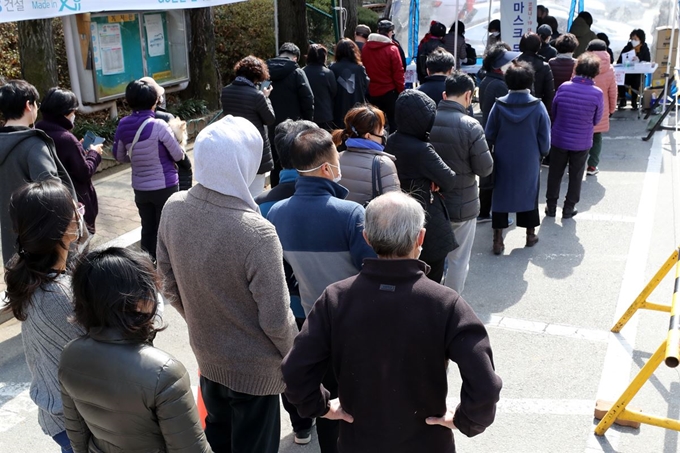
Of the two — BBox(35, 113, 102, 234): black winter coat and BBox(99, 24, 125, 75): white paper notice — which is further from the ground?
BBox(99, 24, 125, 75): white paper notice

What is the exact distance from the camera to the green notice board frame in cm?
927

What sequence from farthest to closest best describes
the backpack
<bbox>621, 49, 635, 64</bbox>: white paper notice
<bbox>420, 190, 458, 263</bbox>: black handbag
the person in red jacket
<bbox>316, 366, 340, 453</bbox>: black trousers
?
the backpack
<bbox>621, 49, 635, 64</bbox>: white paper notice
the person in red jacket
<bbox>420, 190, 458, 263</bbox>: black handbag
<bbox>316, 366, 340, 453</bbox>: black trousers

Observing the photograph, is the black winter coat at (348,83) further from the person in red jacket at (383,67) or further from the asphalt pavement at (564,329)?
the asphalt pavement at (564,329)

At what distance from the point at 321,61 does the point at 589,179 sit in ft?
12.4

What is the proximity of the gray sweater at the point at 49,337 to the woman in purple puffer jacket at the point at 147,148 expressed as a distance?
3.02 m

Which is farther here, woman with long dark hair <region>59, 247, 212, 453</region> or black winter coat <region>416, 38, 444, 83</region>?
black winter coat <region>416, 38, 444, 83</region>

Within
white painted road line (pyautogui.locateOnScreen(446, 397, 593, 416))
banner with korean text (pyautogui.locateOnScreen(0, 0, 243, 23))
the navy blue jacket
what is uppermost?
banner with korean text (pyautogui.locateOnScreen(0, 0, 243, 23))

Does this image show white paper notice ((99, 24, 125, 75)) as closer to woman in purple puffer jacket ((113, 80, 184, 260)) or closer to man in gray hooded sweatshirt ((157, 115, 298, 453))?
woman in purple puffer jacket ((113, 80, 184, 260))

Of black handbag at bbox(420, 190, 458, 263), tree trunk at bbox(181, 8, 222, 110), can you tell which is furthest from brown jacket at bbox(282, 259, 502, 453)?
tree trunk at bbox(181, 8, 222, 110)

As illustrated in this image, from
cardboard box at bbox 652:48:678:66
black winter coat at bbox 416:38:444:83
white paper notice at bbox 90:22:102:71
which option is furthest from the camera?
cardboard box at bbox 652:48:678:66

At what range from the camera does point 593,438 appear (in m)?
3.97

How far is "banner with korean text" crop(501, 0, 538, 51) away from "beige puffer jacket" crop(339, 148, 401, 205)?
29.0 feet

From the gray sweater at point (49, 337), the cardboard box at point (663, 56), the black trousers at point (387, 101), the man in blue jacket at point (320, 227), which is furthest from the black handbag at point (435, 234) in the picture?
the cardboard box at point (663, 56)

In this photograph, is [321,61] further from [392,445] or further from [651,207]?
[392,445]
